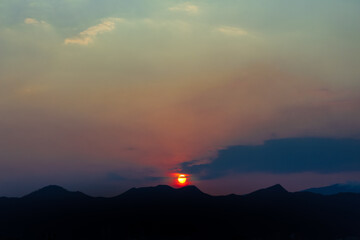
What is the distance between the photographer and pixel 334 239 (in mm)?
179000

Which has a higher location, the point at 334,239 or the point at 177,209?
the point at 177,209

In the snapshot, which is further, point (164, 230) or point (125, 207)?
point (125, 207)

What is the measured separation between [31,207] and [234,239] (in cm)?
8755

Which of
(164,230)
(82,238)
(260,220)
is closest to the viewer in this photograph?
(82,238)

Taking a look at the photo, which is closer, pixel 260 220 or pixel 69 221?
pixel 69 221

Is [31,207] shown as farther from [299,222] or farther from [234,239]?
[299,222]

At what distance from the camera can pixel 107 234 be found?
544ft

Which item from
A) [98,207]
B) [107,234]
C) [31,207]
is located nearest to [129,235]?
[107,234]

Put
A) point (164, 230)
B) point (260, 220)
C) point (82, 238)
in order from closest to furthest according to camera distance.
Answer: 1. point (82, 238)
2. point (164, 230)
3. point (260, 220)

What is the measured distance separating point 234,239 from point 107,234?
153 feet

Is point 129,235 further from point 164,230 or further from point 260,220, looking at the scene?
point 260,220

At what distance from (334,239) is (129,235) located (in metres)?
80.2

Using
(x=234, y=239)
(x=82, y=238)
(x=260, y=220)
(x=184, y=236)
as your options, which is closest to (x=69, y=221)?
(x=82, y=238)

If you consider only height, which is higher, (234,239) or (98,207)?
(98,207)
